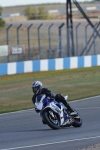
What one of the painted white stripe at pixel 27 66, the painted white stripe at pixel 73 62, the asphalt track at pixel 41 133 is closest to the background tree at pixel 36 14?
the painted white stripe at pixel 73 62

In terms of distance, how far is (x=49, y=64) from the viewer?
3378 cm

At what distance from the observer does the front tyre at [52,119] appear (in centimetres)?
1418

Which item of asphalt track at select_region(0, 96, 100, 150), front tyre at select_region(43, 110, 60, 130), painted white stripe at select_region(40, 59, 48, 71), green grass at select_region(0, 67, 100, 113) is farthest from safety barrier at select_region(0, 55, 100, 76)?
front tyre at select_region(43, 110, 60, 130)

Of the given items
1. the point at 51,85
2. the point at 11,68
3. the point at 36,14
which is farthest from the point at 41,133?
the point at 36,14

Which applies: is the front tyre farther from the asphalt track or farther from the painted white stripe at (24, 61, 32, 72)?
the painted white stripe at (24, 61, 32, 72)

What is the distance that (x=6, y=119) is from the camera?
17.2 metres

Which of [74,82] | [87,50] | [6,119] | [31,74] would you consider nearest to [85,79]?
[74,82]

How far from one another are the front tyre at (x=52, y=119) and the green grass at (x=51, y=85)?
524 cm

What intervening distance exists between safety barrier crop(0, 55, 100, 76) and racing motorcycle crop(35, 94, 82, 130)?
1624 centimetres

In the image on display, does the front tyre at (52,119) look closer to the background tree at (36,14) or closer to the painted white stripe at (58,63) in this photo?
the painted white stripe at (58,63)

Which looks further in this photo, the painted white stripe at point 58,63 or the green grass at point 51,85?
the painted white stripe at point 58,63

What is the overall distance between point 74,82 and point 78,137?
15715mm

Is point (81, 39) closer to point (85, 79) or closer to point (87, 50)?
point (87, 50)

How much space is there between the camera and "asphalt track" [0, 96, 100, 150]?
38.8 ft
